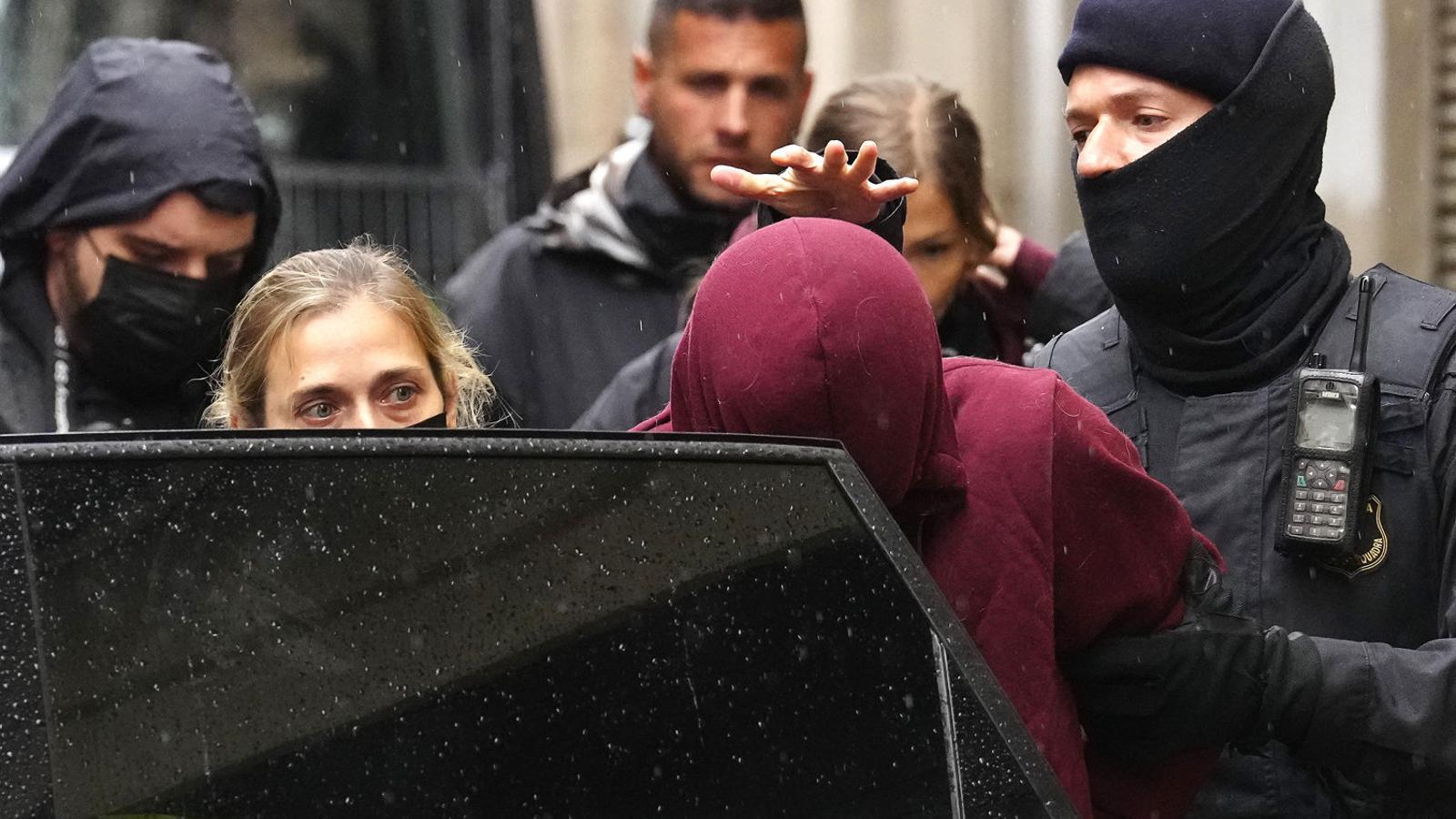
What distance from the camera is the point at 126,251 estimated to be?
362 centimetres

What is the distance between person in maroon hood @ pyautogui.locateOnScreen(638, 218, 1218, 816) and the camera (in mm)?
1986

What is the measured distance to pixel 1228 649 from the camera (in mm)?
2293

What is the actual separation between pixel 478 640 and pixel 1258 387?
138cm

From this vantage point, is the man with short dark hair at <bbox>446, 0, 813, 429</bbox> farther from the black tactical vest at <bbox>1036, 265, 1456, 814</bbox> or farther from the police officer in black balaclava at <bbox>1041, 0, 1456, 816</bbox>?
the black tactical vest at <bbox>1036, 265, 1456, 814</bbox>

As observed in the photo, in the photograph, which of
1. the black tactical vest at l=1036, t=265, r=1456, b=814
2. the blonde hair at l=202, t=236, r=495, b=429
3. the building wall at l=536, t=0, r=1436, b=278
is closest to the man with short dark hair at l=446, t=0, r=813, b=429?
the blonde hair at l=202, t=236, r=495, b=429

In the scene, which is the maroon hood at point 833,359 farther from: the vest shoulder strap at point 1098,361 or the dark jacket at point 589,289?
the dark jacket at point 589,289

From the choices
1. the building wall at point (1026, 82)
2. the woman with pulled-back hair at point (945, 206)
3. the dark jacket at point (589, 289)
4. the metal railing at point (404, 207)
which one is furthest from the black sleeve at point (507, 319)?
the metal railing at point (404, 207)

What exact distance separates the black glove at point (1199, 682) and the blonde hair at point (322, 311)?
3.69 feet

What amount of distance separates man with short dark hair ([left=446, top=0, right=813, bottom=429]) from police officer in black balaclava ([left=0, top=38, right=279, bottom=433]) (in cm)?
82

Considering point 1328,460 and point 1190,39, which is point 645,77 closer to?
point 1190,39

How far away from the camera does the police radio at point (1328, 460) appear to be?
250 centimetres

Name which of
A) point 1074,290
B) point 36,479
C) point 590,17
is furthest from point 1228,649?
point 590,17

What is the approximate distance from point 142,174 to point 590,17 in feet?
21.6

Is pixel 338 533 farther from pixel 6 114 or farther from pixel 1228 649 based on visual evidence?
pixel 6 114
